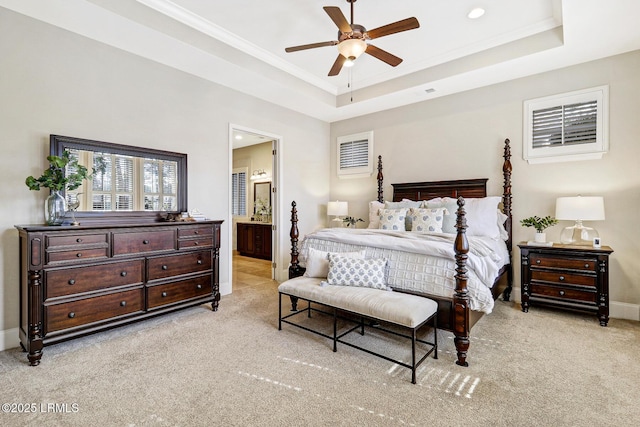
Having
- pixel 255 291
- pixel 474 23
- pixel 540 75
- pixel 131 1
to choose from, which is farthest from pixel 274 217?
pixel 540 75

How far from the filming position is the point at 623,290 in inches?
137

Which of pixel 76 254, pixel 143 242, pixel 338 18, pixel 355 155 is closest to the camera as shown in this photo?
pixel 338 18

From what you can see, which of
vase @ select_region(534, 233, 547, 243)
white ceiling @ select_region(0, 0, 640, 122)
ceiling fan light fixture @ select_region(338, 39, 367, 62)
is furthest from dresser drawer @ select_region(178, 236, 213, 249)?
vase @ select_region(534, 233, 547, 243)

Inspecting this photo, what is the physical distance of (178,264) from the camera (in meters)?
3.40

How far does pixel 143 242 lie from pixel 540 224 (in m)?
4.42

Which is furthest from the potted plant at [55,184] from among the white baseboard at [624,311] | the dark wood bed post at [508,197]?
the white baseboard at [624,311]

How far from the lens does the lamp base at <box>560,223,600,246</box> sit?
3.60m

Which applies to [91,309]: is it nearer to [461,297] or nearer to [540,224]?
[461,297]

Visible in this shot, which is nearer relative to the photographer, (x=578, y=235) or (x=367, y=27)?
(x=367, y=27)

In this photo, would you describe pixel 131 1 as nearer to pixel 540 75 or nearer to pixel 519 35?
pixel 519 35

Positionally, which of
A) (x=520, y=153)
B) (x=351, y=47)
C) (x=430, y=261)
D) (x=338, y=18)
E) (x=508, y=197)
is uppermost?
(x=338, y=18)

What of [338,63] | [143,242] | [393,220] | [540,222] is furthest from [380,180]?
[143,242]

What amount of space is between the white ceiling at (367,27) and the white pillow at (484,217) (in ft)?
5.36

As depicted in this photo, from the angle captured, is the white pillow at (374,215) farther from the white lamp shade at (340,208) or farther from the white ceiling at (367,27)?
the white ceiling at (367,27)
